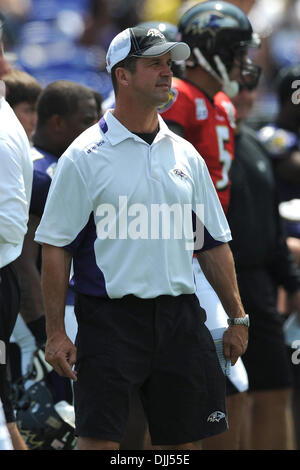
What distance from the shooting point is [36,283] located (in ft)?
17.4

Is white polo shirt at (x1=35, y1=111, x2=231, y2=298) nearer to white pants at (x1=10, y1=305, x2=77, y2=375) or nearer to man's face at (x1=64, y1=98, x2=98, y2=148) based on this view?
man's face at (x1=64, y1=98, x2=98, y2=148)

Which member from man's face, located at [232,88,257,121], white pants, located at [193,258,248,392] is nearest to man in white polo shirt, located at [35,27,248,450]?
white pants, located at [193,258,248,392]

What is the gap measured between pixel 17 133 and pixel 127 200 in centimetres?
72

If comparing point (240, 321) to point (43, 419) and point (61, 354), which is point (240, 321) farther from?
point (43, 419)

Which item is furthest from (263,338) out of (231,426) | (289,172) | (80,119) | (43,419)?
(80,119)

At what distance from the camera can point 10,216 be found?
4469mm

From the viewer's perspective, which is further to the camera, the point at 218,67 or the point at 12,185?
the point at 218,67

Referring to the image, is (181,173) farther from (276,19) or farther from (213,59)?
(276,19)

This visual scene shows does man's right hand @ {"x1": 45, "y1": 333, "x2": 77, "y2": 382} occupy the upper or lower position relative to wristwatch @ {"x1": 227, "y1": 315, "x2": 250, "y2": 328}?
upper

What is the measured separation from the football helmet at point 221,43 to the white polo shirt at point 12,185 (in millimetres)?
1386

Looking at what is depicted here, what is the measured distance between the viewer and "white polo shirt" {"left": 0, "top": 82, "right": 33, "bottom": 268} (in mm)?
4465

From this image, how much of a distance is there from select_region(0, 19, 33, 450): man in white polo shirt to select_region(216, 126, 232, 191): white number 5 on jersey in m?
1.18

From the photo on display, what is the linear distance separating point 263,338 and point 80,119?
181 centimetres

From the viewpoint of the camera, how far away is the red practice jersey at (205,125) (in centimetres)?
533
